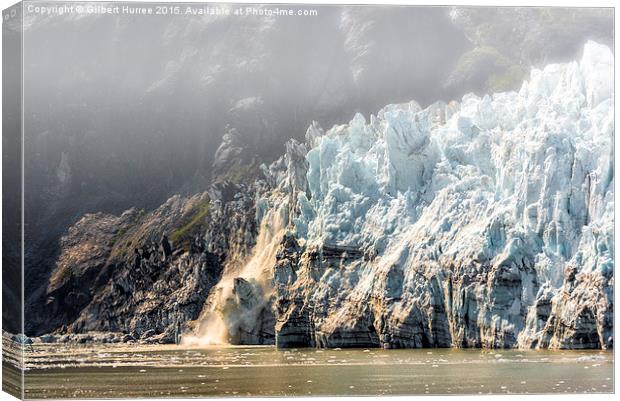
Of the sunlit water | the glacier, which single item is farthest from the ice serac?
the sunlit water

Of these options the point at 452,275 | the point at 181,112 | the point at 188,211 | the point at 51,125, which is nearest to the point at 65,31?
the point at 51,125

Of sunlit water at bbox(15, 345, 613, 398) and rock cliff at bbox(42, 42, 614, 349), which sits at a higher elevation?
rock cliff at bbox(42, 42, 614, 349)

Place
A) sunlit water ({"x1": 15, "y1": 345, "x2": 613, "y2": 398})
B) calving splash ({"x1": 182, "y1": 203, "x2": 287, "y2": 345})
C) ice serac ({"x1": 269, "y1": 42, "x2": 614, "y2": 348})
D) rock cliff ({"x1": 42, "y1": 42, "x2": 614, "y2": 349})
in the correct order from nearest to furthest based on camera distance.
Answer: sunlit water ({"x1": 15, "y1": 345, "x2": 613, "y2": 398}) < ice serac ({"x1": 269, "y1": 42, "x2": 614, "y2": 348}) < rock cliff ({"x1": 42, "y1": 42, "x2": 614, "y2": 349}) < calving splash ({"x1": 182, "y1": 203, "x2": 287, "y2": 345})

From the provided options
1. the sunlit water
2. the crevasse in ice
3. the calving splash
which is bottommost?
the sunlit water

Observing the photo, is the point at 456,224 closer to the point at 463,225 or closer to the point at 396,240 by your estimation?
the point at 463,225

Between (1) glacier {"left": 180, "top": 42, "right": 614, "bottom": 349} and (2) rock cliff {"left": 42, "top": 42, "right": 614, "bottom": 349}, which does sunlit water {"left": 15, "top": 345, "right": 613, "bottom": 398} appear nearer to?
(1) glacier {"left": 180, "top": 42, "right": 614, "bottom": 349}

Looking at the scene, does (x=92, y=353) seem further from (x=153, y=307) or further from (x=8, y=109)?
(x=8, y=109)

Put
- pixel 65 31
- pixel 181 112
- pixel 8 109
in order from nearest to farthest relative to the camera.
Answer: pixel 8 109
pixel 65 31
pixel 181 112
